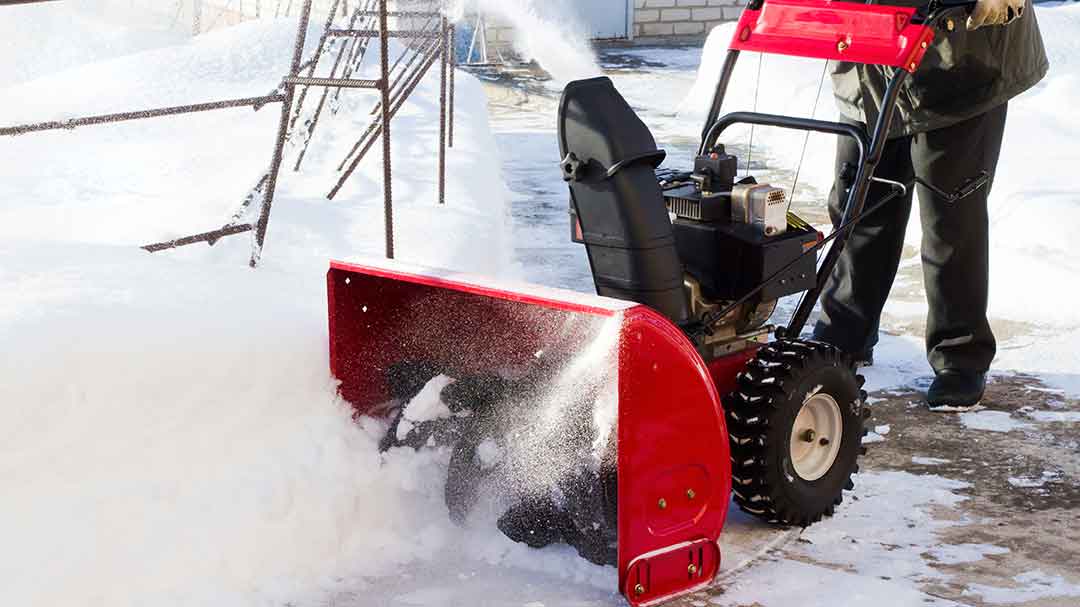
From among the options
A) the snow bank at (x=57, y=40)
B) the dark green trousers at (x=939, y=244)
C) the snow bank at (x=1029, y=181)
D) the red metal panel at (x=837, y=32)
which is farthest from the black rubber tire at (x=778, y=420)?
the snow bank at (x=57, y=40)

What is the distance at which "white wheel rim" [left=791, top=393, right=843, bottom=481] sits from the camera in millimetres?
3115

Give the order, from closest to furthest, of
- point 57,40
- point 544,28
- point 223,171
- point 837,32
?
1. point 837,32
2. point 223,171
3. point 57,40
4. point 544,28

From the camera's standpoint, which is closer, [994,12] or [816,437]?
[816,437]

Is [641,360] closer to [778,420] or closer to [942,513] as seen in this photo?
[778,420]

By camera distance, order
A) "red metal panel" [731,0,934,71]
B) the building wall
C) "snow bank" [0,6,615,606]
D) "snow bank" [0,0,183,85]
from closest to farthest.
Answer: "snow bank" [0,6,615,606]
"red metal panel" [731,0,934,71]
"snow bank" [0,0,183,85]
the building wall

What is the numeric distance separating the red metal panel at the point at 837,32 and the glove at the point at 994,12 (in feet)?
0.50

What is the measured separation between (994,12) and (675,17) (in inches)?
668

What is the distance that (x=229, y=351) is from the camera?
10.0 feet

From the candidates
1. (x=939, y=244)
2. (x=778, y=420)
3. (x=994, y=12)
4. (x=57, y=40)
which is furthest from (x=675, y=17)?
(x=778, y=420)

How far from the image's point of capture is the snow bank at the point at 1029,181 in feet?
15.2

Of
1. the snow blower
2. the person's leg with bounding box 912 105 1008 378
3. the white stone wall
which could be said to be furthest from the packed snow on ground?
the white stone wall

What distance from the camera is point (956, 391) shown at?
400 cm

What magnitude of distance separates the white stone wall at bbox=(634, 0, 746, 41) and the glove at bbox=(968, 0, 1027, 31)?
54.5ft

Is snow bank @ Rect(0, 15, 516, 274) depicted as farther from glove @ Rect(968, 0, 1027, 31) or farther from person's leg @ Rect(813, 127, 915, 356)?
glove @ Rect(968, 0, 1027, 31)
